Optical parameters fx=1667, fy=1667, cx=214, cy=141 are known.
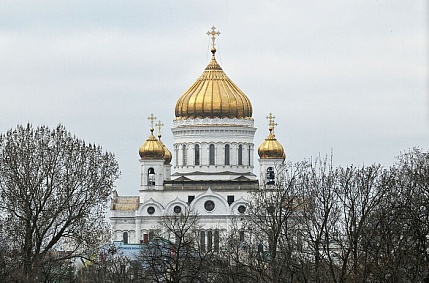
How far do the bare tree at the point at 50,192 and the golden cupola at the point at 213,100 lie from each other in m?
47.1

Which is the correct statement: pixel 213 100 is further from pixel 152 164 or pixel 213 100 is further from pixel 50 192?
pixel 50 192

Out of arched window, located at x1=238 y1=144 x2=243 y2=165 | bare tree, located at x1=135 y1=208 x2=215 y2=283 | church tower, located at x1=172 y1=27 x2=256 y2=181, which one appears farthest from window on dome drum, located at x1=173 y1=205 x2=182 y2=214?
bare tree, located at x1=135 y1=208 x2=215 y2=283

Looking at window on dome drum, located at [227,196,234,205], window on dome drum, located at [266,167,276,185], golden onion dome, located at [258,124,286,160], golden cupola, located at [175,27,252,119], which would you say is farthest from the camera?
golden cupola, located at [175,27,252,119]

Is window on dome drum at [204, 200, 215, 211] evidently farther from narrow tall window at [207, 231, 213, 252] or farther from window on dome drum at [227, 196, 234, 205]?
narrow tall window at [207, 231, 213, 252]

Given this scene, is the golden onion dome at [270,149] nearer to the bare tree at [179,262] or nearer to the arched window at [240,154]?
the arched window at [240,154]

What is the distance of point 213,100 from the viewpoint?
8969 centimetres

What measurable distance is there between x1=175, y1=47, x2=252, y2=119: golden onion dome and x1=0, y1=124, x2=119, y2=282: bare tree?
47054mm

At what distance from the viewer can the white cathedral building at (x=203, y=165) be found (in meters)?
87.4

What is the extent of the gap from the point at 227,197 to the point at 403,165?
42.4 m

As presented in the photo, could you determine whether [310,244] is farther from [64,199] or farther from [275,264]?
[64,199]

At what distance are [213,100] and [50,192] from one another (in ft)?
161

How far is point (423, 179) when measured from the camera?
40438mm

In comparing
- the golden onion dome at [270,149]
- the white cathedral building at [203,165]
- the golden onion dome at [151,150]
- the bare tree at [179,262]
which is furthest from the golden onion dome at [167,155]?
the bare tree at [179,262]

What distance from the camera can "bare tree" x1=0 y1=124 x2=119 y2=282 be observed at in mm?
40312
